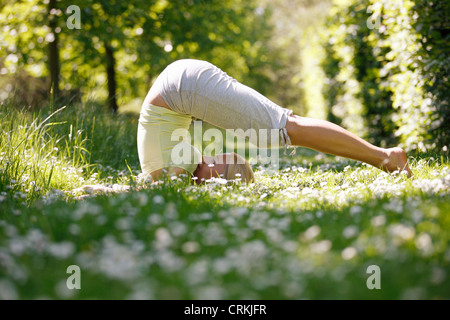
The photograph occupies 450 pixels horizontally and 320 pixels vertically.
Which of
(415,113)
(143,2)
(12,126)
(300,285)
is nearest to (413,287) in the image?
(300,285)

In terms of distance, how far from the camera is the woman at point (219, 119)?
3.19m

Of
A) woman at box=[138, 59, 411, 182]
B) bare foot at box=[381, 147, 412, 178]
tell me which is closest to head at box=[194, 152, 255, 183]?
woman at box=[138, 59, 411, 182]

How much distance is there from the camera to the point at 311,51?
1010cm

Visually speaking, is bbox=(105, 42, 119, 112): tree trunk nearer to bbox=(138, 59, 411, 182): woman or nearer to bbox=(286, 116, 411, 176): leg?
bbox=(138, 59, 411, 182): woman

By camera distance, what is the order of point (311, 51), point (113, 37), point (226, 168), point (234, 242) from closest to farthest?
point (234, 242)
point (226, 168)
point (113, 37)
point (311, 51)

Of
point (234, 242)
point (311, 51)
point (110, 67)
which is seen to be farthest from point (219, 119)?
point (110, 67)

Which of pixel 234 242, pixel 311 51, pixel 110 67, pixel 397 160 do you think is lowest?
pixel 234 242

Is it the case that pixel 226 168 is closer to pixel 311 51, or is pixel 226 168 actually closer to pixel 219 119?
pixel 219 119

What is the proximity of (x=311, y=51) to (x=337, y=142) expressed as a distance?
742cm

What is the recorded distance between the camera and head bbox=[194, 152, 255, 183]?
11.7ft

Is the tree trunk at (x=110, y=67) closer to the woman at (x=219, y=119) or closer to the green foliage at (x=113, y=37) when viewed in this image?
the green foliage at (x=113, y=37)

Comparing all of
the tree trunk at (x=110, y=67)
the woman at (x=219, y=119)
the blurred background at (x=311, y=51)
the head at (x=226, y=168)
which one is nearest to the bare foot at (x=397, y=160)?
the woman at (x=219, y=119)

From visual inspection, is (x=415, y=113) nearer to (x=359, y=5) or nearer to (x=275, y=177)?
(x=275, y=177)

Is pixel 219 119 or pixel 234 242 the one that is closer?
pixel 234 242
